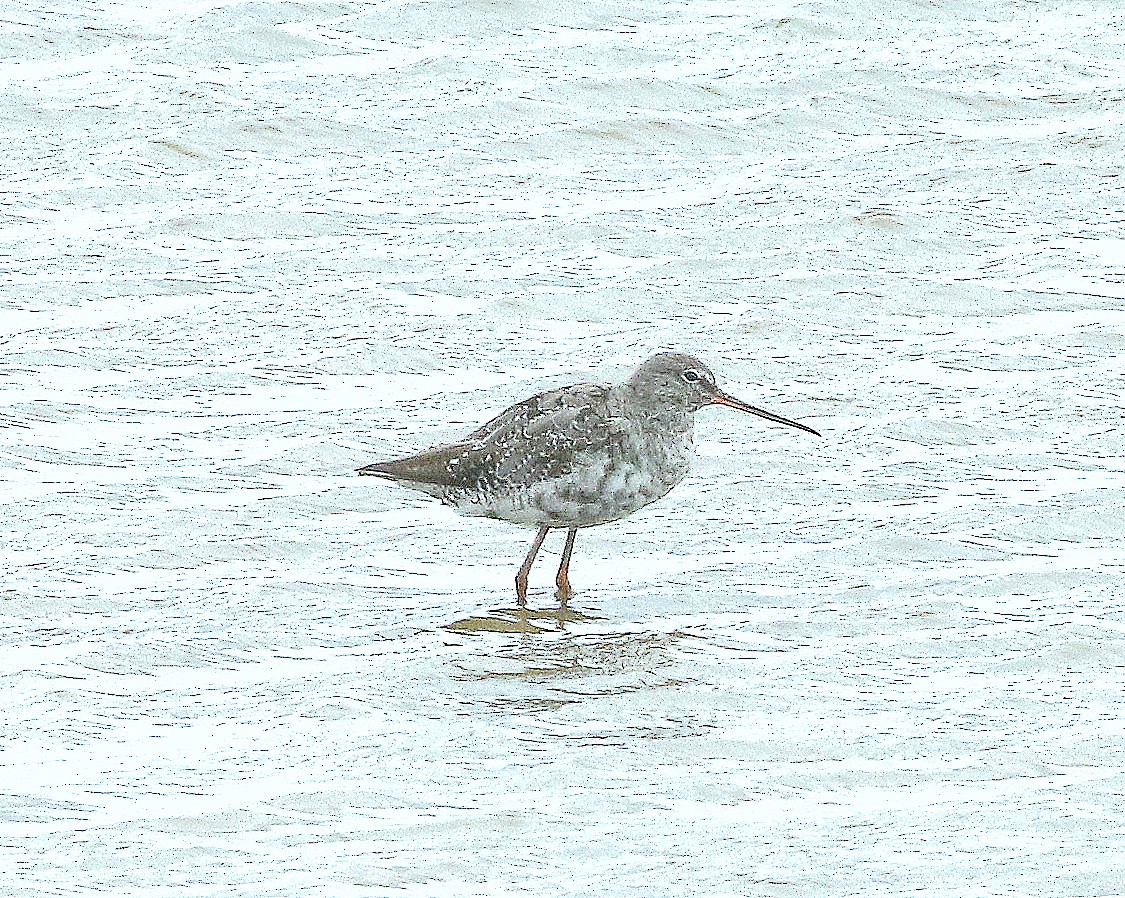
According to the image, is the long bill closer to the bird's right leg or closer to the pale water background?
the pale water background

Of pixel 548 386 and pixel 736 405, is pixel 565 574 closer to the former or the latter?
pixel 736 405

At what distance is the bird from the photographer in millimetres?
8617

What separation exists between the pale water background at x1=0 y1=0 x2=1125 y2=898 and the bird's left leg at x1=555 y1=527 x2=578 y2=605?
2.2 inches

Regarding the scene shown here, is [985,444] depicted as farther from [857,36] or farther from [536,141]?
[857,36]

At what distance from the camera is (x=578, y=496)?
8.61 metres

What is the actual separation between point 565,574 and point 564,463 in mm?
377

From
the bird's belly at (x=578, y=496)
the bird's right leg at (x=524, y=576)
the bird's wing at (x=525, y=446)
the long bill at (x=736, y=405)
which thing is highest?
the long bill at (x=736, y=405)

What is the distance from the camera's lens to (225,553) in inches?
340

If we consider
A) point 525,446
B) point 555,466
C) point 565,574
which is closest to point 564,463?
point 555,466

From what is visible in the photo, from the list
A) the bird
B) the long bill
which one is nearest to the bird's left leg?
the bird

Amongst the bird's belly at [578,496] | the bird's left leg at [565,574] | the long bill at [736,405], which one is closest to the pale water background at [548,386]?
the bird's left leg at [565,574]

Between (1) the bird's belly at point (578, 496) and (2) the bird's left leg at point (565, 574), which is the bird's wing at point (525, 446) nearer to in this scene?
(1) the bird's belly at point (578, 496)

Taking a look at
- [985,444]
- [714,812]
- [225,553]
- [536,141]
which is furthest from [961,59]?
[714,812]

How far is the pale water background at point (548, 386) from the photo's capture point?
21.9 feet
